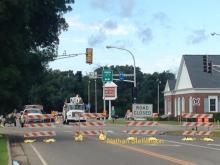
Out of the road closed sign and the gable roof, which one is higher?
the gable roof

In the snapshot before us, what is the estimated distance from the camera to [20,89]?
117 ft

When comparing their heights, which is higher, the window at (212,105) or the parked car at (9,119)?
the window at (212,105)

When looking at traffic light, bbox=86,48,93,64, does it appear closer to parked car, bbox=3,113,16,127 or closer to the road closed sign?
the road closed sign

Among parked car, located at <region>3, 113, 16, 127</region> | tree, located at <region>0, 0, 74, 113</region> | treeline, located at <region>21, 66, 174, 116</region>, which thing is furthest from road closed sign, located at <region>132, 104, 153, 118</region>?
treeline, located at <region>21, 66, 174, 116</region>

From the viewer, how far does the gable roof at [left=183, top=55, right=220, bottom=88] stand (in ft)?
274

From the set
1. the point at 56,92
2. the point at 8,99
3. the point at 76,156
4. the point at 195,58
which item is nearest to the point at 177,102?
the point at 195,58

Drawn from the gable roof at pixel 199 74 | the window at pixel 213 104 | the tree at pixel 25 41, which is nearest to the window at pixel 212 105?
the window at pixel 213 104

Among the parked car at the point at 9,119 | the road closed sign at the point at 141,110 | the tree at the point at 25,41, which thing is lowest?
the parked car at the point at 9,119

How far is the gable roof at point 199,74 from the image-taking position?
8344cm

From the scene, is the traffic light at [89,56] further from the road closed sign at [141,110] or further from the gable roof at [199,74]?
the gable roof at [199,74]

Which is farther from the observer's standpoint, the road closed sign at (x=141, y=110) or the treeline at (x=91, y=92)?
the treeline at (x=91, y=92)

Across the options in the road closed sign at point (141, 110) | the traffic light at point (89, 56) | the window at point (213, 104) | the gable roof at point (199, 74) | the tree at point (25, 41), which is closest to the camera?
the tree at point (25, 41)

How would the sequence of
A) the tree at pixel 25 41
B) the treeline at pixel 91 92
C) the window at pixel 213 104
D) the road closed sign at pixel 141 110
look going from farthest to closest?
the treeline at pixel 91 92
the window at pixel 213 104
the road closed sign at pixel 141 110
the tree at pixel 25 41

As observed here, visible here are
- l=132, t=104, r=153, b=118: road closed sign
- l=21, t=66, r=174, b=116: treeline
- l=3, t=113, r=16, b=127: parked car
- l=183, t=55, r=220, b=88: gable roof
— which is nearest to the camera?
l=132, t=104, r=153, b=118: road closed sign
